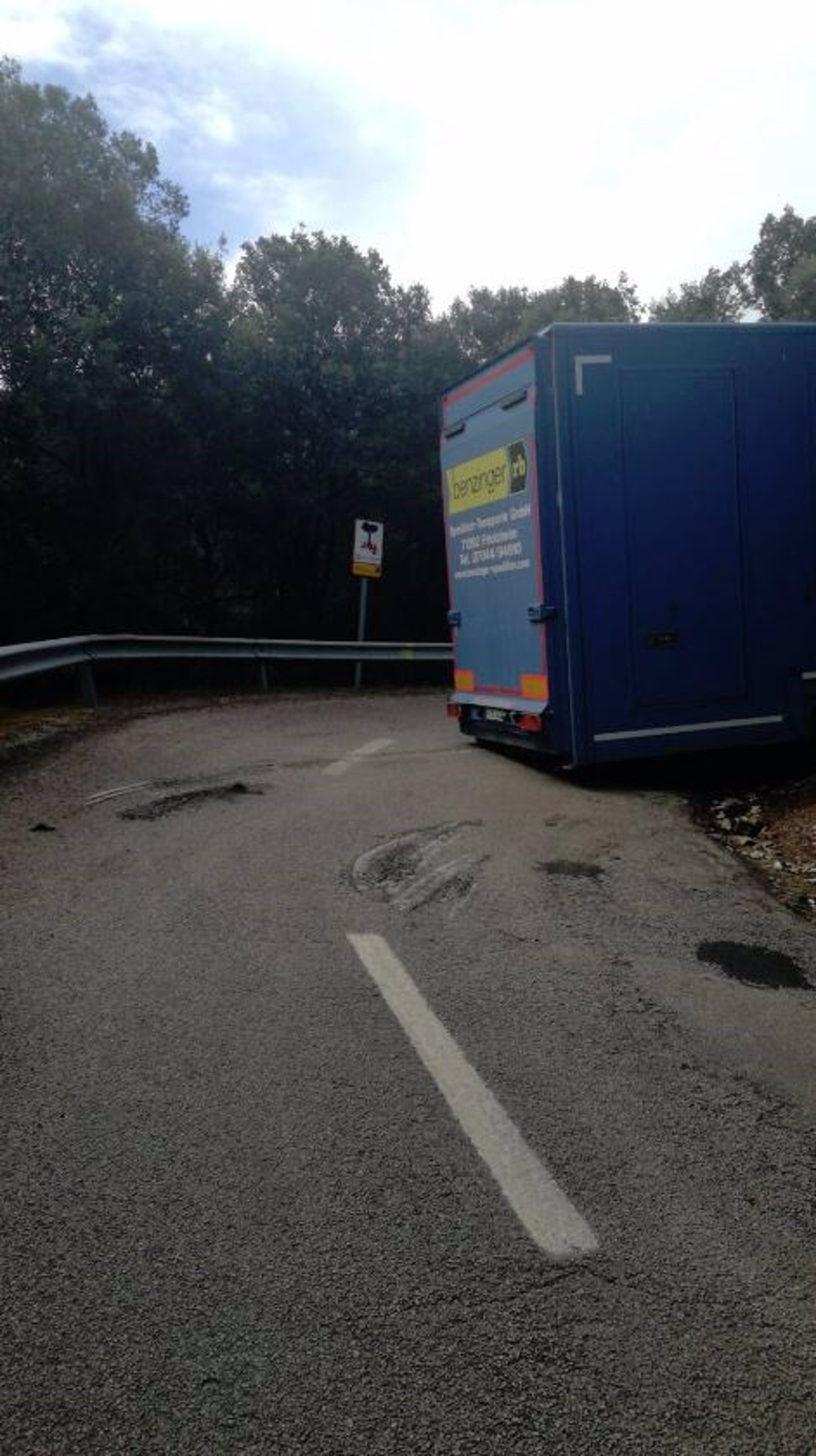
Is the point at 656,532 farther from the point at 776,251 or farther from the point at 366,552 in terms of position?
the point at 776,251

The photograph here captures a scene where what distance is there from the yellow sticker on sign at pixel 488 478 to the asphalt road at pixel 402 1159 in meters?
3.74

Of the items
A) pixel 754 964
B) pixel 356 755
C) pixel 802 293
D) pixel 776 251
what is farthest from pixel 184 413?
pixel 776 251

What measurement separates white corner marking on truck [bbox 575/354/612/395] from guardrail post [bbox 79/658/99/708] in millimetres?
7937

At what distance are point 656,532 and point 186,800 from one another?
165 inches

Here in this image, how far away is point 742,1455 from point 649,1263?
0.56 m

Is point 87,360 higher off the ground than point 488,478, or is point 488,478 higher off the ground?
point 87,360

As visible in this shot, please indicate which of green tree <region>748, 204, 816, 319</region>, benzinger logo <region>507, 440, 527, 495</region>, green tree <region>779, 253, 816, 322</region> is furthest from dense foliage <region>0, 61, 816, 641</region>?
green tree <region>748, 204, 816, 319</region>

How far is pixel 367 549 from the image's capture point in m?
19.2

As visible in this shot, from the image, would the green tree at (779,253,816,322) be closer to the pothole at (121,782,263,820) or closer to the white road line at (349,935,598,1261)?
the pothole at (121,782,263,820)

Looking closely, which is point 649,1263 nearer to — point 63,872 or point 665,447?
point 63,872

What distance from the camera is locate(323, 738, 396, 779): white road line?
929cm

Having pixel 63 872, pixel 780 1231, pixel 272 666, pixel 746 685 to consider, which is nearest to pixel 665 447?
pixel 746 685

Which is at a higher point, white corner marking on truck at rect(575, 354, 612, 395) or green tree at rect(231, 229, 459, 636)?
green tree at rect(231, 229, 459, 636)

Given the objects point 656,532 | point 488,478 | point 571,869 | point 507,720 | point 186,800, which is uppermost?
point 488,478
